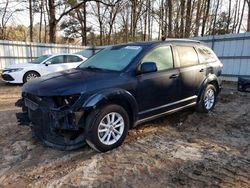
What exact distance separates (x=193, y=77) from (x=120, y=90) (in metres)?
2.03

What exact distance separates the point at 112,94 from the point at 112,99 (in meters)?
0.12

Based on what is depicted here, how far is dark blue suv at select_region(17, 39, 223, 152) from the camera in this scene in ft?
11.0

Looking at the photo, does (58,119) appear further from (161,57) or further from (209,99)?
(209,99)

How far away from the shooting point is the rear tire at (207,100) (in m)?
5.39

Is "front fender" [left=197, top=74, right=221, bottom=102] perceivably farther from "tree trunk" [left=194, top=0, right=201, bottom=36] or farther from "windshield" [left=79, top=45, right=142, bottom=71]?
"tree trunk" [left=194, top=0, right=201, bottom=36]

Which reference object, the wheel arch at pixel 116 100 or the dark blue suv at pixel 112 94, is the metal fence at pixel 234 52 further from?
the wheel arch at pixel 116 100

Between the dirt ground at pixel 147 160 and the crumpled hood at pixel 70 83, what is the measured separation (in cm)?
97

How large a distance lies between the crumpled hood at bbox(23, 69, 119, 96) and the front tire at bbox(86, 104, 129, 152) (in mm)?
380

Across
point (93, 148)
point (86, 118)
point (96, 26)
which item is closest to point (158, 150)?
point (93, 148)

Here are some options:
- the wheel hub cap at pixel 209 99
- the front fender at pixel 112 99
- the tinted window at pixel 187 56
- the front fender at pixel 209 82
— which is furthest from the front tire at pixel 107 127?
the wheel hub cap at pixel 209 99

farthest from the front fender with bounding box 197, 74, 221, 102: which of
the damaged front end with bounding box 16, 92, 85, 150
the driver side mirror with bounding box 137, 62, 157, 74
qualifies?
the damaged front end with bounding box 16, 92, 85, 150

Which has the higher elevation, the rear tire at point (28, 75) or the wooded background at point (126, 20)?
the wooded background at point (126, 20)

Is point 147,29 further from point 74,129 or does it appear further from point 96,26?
point 74,129

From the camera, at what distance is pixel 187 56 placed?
5000 millimetres
